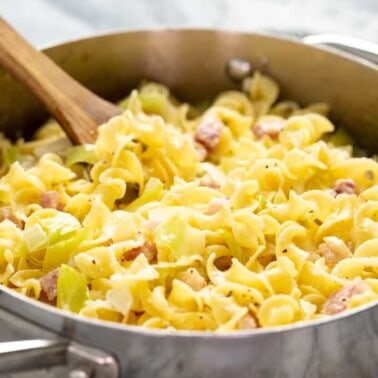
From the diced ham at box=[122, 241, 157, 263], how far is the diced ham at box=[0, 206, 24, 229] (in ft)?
0.67

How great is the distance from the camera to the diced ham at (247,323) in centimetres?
113

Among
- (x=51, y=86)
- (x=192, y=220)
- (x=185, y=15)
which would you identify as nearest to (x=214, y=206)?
(x=192, y=220)

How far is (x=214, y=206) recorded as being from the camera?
1.36m

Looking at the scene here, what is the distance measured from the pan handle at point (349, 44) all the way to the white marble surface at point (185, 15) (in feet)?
1.56

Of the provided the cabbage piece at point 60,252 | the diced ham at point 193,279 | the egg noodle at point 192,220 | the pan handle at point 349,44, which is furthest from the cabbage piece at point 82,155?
the pan handle at point 349,44

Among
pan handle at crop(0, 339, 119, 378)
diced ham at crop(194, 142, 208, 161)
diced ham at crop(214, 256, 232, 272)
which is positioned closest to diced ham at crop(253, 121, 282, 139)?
diced ham at crop(194, 142, 208, 161)

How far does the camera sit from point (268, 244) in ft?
4.38

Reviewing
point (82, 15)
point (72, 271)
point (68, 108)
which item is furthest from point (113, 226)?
point (82, 15)

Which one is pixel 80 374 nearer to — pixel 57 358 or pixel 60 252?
pixel 57 358

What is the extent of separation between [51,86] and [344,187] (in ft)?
1.63

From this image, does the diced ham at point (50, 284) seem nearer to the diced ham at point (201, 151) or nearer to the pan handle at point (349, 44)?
the diced ham at point (201, 151)

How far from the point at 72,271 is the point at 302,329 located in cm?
35

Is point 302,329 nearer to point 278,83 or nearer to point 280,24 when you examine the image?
point 278,83

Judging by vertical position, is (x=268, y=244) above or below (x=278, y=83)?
below
